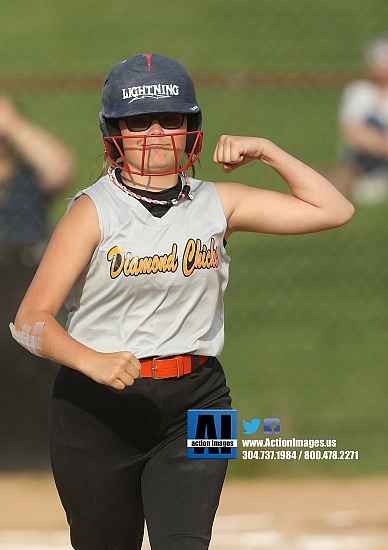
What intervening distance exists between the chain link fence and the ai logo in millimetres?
885

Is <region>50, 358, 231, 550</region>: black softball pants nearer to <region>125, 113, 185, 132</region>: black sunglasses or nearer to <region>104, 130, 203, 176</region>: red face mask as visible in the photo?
<region>104, 130, 203, 176</region>: red face mask

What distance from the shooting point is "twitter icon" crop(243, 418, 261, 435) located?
7.35 m

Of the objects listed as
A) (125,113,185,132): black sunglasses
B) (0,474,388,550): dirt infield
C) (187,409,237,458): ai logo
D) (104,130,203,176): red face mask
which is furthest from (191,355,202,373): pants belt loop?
(0,474,388,550): dirt infield

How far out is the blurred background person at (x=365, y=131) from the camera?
32.5 ft

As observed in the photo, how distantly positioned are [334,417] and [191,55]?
9254 millimetres

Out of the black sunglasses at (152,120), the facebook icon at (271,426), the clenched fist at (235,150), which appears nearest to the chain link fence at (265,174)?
the facebook icon at (271,426)

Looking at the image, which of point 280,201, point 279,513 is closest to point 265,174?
point 279,513

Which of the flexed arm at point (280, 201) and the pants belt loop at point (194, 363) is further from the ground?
the flexed arm at point (280, 201)

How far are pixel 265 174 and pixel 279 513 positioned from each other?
19.8 ft

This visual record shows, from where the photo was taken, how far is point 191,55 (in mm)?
16125

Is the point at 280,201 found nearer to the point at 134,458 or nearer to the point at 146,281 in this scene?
the point at 146,281

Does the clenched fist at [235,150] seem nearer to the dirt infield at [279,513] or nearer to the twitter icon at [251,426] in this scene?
the dirt infield at [279,513]

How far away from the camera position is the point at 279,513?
6285 millimetres

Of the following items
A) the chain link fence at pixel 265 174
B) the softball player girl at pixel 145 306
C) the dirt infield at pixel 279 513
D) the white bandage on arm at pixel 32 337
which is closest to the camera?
the white bandage on arm at pixel 32 337
